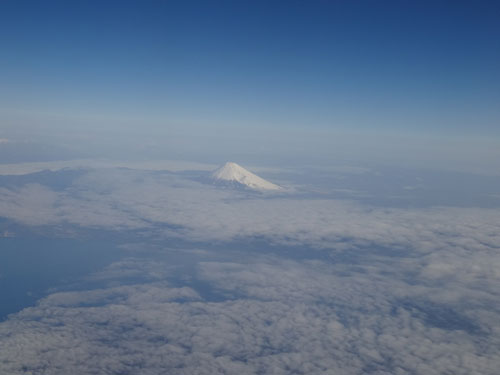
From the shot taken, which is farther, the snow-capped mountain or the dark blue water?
the snow-capped mountain

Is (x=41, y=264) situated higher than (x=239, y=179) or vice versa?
(x=239, y=179)

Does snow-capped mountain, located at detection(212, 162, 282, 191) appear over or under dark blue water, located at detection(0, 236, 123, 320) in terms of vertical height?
over

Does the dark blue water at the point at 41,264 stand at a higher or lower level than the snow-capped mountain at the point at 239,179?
lower

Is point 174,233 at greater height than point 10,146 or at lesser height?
lesser

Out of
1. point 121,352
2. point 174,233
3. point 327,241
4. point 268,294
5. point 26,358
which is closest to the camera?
point 26,358

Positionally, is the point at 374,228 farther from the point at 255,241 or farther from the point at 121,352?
the point at 121,352

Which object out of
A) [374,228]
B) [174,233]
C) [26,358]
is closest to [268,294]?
[26,358]

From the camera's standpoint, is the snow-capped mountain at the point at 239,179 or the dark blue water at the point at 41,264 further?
the snow-capped mountain at the point at 239,179

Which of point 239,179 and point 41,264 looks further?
point 239,179
